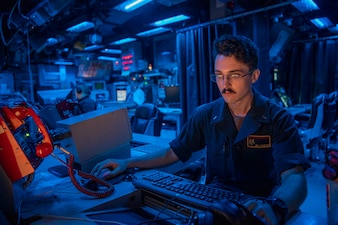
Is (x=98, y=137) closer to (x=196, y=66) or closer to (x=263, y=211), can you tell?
(x=263, y=211)

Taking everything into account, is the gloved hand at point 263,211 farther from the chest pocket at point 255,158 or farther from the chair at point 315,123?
the chair at point 315,123

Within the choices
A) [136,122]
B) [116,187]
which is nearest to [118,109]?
[116,187]

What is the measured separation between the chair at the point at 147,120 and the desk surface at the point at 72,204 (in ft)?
6.36

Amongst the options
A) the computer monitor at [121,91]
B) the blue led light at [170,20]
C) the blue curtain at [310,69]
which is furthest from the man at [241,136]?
the computer monitor at [121,91]

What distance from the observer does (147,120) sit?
3.18 metres

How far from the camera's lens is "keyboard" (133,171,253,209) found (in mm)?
834

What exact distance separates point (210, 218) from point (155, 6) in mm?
3901

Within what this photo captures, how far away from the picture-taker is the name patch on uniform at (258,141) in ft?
3.91

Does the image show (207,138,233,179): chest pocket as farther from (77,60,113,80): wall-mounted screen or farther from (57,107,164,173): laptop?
(77,60,113,80): wall-mounted screen

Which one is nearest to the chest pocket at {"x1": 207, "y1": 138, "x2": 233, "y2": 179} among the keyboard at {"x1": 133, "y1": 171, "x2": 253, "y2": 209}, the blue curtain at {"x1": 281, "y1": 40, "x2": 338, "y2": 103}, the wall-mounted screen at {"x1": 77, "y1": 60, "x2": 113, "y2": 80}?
the keyboard at {"x1": 133, "y1": 171, "x2": 253, "y2": 209}

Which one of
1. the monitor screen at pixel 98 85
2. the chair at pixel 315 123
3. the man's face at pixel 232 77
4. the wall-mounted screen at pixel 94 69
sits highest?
the wall-mounted screen at pixel 94 69

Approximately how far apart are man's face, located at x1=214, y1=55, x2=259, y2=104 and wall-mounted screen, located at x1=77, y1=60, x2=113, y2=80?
7342mm

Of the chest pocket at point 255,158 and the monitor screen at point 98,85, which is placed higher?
the monitor screen at point 98,85

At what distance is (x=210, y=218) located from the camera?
60cm
